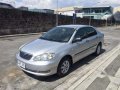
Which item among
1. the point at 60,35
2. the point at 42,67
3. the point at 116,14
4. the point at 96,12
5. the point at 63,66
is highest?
the point at 96,12

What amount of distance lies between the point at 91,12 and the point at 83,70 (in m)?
72.8

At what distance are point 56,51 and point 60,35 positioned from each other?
4.45 feet

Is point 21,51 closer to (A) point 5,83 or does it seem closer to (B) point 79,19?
(A) point 5,83

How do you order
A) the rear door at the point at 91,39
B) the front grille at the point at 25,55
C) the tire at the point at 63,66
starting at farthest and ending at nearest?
the rear door at the point at 91,39 < the tire at the point at 63,66 < the front grille at the point at 25,55

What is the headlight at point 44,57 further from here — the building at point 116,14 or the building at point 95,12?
the building at point 116,14

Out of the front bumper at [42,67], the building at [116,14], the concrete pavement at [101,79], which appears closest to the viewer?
the concrete pavement at [101,79]

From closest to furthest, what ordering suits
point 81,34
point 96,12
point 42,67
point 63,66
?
point 42,67, point 63,66, point 81,34, point 96,12

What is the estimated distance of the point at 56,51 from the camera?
529cm

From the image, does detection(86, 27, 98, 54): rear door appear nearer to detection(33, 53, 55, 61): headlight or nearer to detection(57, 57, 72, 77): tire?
detection(57, 57, 72, 77): tire

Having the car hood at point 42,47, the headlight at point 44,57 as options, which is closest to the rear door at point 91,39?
the car hood at point 42,47

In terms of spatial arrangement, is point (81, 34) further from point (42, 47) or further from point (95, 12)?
point (95, 12)

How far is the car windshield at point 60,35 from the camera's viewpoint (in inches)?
246

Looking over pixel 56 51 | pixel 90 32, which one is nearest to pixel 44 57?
pixel 56 51

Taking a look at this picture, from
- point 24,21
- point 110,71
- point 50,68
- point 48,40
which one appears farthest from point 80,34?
point 24,21
